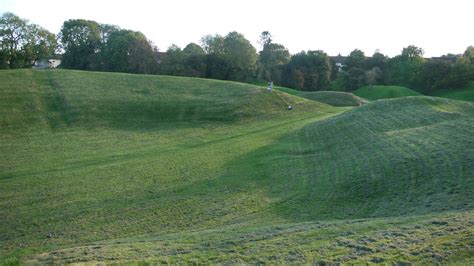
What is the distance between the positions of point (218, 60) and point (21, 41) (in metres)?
35.0

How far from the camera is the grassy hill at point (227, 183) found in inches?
355

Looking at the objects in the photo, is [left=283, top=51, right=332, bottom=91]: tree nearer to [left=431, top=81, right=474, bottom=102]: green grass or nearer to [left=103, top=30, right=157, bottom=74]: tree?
[left=431, top=81, right=474, bottom=102]: green grass

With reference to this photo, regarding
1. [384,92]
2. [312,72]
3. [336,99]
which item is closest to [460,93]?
[384,92]

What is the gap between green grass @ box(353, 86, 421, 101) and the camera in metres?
67.2

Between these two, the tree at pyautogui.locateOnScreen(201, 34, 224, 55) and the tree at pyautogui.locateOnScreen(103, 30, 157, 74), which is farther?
the tree at pyautogui.locateOnScreen(201, 34, 224, 55)

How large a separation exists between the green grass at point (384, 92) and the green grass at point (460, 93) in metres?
5.45

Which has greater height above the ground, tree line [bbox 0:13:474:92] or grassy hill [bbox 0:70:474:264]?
tree line [bbox 0:13:474:92]

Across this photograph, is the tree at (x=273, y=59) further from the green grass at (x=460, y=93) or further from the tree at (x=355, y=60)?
the green grass at (x=460, y=93)

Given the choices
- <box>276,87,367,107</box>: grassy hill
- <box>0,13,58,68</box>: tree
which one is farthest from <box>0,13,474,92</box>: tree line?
<box>276,87,367,107</box>: grassy hill

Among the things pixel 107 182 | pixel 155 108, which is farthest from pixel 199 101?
pixel 107 182

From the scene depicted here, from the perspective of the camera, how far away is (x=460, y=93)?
6769cm

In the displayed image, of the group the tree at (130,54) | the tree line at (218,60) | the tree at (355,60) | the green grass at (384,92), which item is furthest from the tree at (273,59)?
the tree at (130,54)

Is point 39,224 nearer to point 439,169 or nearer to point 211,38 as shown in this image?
point 439,169

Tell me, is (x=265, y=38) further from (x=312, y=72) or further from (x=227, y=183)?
(x=227, y=183)
